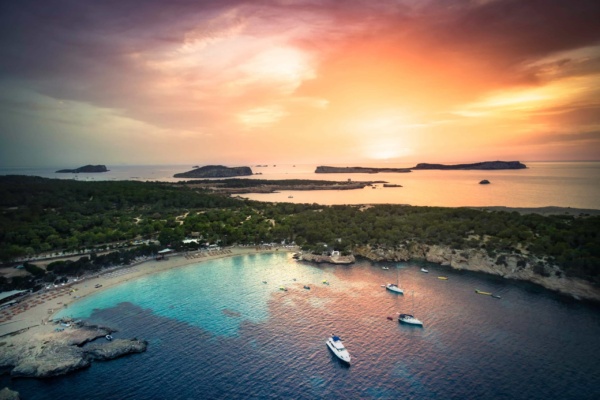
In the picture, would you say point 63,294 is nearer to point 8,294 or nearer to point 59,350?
point 8,294

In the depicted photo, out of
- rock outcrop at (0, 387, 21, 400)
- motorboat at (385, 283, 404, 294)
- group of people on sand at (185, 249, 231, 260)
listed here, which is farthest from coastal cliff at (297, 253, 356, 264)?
rock outcrop at (0, 387, 21, 400)

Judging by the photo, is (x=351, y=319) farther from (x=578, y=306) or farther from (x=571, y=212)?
(x=571, y=212)

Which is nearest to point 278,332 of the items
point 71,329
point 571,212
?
point 71,329

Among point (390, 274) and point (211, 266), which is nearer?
point (390, 274)

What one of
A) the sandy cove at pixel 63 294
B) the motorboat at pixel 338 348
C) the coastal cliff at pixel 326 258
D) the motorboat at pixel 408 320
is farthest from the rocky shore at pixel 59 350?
the coastal cliff at pixel 326 258

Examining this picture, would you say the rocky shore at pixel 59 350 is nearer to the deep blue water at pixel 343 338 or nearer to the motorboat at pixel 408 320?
the deep blue water at pixel 343 338

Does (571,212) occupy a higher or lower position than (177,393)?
higher
